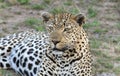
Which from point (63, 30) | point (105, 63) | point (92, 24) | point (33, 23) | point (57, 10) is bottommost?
point (105, 63)

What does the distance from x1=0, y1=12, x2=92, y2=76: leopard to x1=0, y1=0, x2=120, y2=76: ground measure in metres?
0.35

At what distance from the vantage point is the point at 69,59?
7.18 metres

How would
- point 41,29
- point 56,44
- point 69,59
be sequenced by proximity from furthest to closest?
point 41,29
point 69,59
point 56,44

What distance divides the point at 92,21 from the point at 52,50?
13.7ft

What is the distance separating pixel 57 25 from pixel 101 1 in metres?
5.61

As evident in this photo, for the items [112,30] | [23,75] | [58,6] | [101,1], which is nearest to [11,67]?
[23,75]

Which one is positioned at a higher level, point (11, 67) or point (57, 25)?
point (57, 25)

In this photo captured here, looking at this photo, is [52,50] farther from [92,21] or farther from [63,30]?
[92,21]

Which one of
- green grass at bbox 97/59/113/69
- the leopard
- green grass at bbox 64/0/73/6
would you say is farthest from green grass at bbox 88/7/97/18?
the leopard

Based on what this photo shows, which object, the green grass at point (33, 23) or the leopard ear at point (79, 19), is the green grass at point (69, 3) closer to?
the green grass at point (33, 23)

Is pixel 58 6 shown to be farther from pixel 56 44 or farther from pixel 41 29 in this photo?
pixel 56 44

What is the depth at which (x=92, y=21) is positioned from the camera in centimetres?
1092

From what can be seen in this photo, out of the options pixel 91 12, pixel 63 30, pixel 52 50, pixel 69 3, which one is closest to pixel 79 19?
pixel 63 30

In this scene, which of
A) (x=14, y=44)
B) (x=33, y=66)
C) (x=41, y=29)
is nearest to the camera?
(x=33, y=66)
